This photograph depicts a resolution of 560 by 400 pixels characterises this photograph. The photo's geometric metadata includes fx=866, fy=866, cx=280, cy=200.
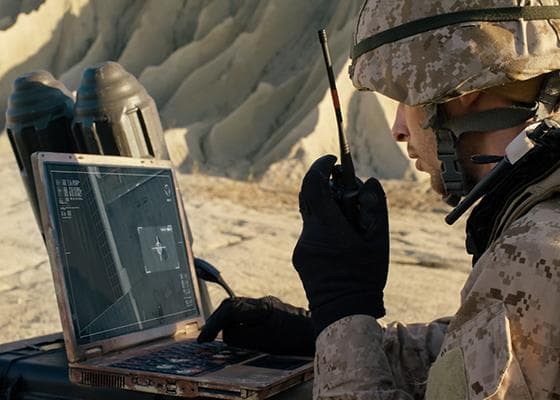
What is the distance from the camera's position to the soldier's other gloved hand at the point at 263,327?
2.23m

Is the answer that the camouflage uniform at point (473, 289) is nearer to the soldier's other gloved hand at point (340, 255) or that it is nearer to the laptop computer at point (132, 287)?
the soldier's other gloved hand at point (340, 255)

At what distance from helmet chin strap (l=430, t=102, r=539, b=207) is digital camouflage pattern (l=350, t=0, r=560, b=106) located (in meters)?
0.05

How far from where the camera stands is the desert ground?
662 cm

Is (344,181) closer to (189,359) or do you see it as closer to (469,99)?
(469,99)

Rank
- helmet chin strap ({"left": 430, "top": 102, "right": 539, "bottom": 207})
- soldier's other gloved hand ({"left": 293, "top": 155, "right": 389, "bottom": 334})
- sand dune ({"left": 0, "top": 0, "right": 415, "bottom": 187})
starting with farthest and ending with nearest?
sand dune ({"left": 0, "top": 0, "right": 415, "bottom": 187}) < soldier's other gloved hand ({"left": 293, "top": 155, "right": 389, "bottom": 334}) < helmet chin strap ({"left": 430, "top": 102, "right": 539, "bottom": 207})

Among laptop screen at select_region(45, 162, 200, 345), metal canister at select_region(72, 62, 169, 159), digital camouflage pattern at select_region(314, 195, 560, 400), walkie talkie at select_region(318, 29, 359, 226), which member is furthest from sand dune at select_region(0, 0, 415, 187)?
digital camouflage pattern at select_region(314, 195, 560, 400)

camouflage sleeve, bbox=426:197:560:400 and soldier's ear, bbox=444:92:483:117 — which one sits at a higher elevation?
soldier's ear, bbox=444:92:483:117

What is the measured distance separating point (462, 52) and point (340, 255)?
18.2 inches

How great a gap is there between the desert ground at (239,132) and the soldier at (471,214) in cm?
391

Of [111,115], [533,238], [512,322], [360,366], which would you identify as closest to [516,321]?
[512,322]

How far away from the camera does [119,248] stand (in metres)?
2.36

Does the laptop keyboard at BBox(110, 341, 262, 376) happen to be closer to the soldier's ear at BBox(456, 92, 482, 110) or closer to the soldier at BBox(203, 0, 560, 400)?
the soldier at BBox(203, 0, 560, 400)

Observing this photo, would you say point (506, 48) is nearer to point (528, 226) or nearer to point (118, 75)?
point (528, 226)

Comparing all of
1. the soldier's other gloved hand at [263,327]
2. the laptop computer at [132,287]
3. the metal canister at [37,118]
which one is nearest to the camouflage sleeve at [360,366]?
the laptop computer at [132,287]
